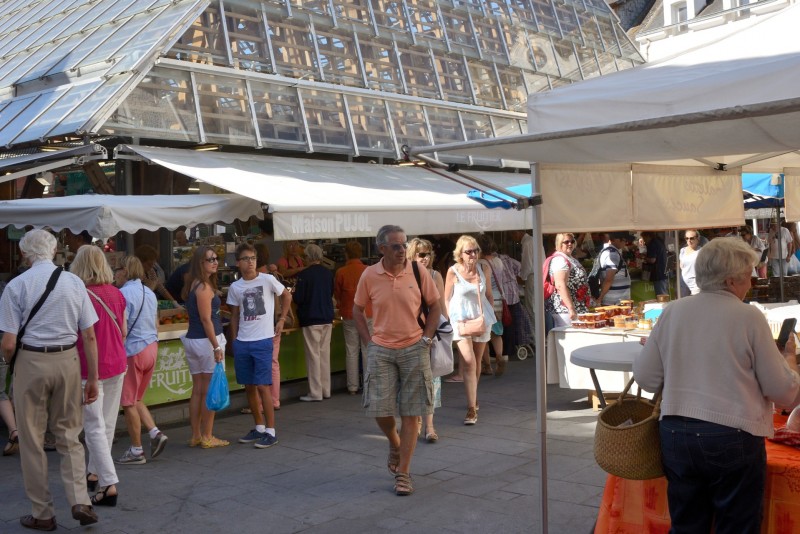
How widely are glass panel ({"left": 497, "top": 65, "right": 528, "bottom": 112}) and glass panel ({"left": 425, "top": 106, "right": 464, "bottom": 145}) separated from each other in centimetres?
194

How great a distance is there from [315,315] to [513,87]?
32.0 feet

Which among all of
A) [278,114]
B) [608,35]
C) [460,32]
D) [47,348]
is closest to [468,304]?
[47,348]

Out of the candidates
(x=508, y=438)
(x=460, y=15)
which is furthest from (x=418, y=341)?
(x=460, y=15)

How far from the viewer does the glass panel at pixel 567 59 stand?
782 inches

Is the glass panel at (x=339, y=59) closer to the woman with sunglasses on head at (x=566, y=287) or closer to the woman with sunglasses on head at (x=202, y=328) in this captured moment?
the woman with sunglasses on head at (x=566, y=287)

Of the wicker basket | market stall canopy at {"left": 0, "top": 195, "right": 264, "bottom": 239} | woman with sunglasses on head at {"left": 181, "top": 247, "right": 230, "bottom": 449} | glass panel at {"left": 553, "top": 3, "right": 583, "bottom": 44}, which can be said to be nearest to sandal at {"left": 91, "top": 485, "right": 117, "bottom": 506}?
woman with sunglasses on head at {"left": 181, "top": 247, "right": 230, "bottom": 449}

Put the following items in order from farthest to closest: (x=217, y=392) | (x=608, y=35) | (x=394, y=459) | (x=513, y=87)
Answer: (x=608, y=35)
(x=513, y=87)
(x=217, y=392)
(x=394, y=459)

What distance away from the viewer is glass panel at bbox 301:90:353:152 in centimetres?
1377

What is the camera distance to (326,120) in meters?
14.0

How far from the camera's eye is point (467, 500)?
19.8 ft

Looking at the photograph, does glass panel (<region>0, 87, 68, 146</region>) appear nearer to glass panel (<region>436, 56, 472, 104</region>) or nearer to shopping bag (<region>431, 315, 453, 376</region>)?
glass panel (<region>436, 56, 472, 104</region>)

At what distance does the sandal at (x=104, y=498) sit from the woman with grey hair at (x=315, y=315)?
167 inches

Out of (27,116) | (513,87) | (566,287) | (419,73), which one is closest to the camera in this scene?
(566,287)

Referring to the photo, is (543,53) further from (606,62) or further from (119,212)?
(119,212)
